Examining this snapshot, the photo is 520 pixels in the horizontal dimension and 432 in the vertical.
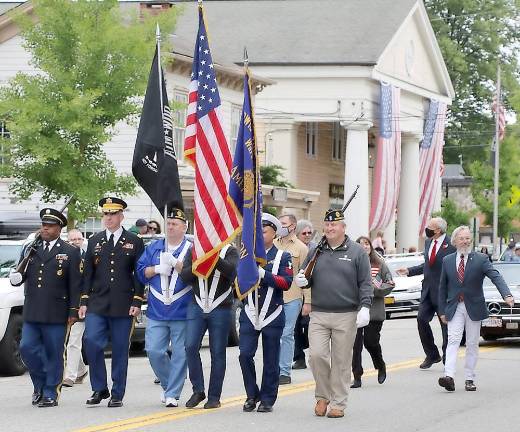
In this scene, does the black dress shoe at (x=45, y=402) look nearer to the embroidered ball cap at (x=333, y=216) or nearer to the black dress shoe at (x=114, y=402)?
the black dress shoe at (x=114, y=402)

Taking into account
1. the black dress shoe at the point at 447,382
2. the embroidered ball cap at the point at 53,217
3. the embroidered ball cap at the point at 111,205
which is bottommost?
the black dress shoe at the point at 447,382

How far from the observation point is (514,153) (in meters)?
71.8

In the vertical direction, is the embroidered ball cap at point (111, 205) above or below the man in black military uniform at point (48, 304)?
above

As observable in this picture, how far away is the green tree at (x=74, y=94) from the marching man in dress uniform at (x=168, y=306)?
17875mm

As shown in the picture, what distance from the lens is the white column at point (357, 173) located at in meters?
53.3

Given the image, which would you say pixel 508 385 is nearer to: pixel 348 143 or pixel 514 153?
pixel 348 143

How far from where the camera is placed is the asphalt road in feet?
39.7

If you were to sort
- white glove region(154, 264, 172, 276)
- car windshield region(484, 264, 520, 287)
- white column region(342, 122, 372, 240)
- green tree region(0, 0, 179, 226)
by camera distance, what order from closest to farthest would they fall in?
white glove region(154, 264, 172, 276) < car windshield region(484, 264, 520, 287) < green tree region(0, 0, 179, 226) < white column region(342, 122, 372, 240)

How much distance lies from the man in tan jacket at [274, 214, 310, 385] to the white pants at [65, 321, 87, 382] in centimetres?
231

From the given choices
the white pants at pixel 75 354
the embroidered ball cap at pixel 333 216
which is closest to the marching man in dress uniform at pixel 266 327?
the embroidered ball cap at pixel 333 216

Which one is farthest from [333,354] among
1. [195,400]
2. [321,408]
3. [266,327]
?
[195,400]

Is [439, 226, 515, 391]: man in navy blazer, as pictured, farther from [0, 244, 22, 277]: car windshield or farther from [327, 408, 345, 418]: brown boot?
[0, 244, 22, 277]: car windshield

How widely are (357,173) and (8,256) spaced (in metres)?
35.8

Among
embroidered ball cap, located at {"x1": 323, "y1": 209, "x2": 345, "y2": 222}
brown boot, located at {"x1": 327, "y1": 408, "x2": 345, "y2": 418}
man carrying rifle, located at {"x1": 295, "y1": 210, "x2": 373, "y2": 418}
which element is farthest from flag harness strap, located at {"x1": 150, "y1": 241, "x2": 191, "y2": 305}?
brown boot, located at {"x1": 327, "y1": 408, "x2": 345, "y2": 418}
